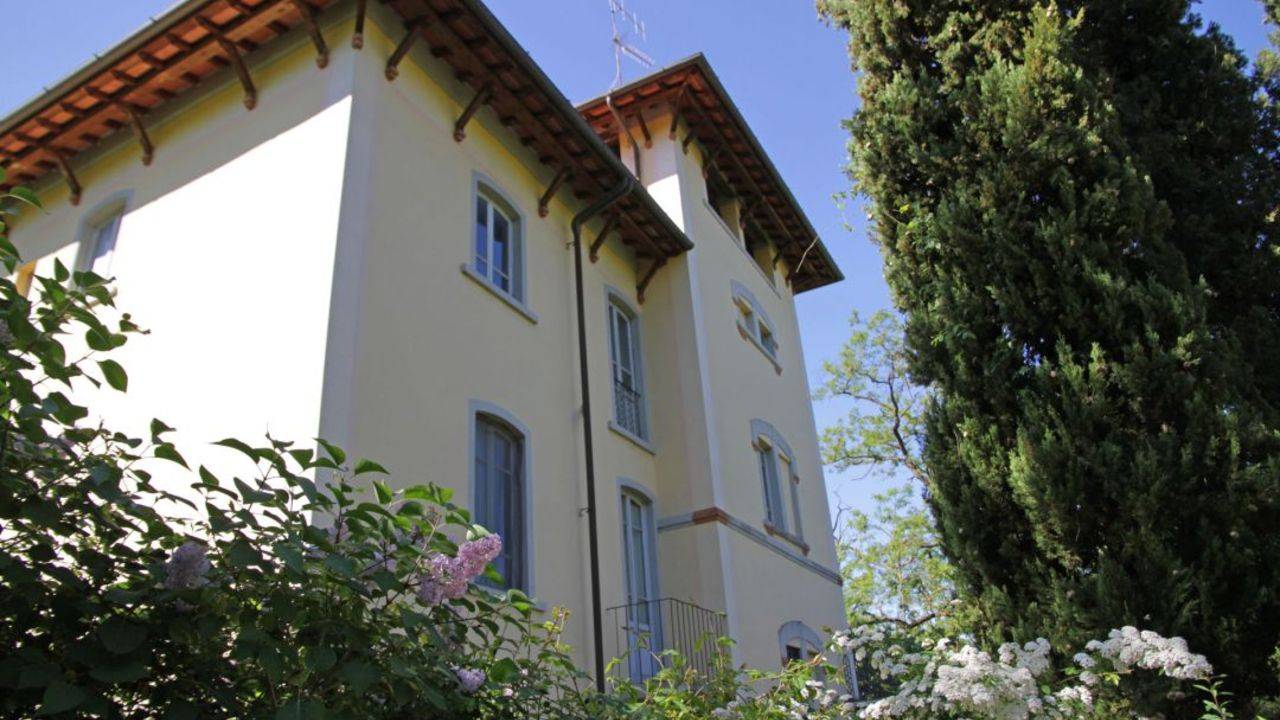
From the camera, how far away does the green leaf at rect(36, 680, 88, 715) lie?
2.27m

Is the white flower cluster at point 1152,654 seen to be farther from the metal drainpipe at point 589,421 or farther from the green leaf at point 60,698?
the green leaf at point 60,698

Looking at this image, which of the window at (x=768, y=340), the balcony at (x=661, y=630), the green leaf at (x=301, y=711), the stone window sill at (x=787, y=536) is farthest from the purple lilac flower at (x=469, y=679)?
the window at (x=768, y=340)

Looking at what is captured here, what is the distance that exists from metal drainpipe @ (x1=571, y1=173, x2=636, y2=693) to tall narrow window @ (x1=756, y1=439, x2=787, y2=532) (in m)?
4.20

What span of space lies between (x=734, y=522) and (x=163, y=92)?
8179 mm

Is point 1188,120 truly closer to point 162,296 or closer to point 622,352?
point 622,352

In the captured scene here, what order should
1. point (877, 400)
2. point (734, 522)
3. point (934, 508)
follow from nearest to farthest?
point (934, 508) → point (734, 522) → point (877, 400)

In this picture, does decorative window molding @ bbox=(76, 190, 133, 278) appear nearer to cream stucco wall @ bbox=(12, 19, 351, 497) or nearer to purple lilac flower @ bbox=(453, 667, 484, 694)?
cream stucco wall @ bbox=(12, 19, 351, 497)

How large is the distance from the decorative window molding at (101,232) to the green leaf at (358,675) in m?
8.68

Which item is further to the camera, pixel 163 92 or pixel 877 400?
pixel 877 400

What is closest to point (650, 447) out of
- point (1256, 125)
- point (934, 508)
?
point (934, 508)

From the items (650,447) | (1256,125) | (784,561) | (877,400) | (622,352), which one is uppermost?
(877,400)

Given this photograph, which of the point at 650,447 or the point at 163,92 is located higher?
the point at 163,92

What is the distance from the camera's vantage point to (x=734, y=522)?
1162 cm

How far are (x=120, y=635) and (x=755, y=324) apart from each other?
13.4 metres
